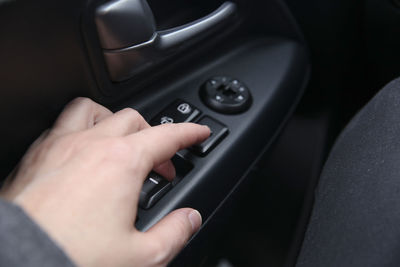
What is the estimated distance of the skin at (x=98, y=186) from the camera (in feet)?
1.34

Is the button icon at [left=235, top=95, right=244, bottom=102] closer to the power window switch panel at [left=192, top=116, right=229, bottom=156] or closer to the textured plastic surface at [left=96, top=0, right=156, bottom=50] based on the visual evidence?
the power window switch panel at [left=192, top=116, right=229, bottom=156]

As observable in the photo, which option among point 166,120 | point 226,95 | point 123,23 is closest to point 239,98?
point 226,95

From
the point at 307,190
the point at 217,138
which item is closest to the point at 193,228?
the point at 217,138

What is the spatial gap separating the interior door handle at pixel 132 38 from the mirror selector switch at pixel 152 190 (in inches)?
5.6

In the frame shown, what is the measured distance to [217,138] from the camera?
636 millimetres

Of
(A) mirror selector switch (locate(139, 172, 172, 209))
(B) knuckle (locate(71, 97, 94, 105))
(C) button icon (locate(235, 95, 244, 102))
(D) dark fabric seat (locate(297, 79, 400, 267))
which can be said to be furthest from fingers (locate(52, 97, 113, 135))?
(D) dark fabric seat (locate(297, 79, 400, 267))

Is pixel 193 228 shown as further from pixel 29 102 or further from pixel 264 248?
pixel 264 248

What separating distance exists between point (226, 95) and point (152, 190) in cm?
22

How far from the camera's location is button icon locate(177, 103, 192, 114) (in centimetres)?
65

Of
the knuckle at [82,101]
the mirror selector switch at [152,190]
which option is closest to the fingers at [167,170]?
the mirror selector switch at [152,190]

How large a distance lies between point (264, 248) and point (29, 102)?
0.66 meters

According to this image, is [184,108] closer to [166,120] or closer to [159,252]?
[166,120]

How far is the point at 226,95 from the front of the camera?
703mm

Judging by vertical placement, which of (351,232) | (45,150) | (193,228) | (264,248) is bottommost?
(264,248)
